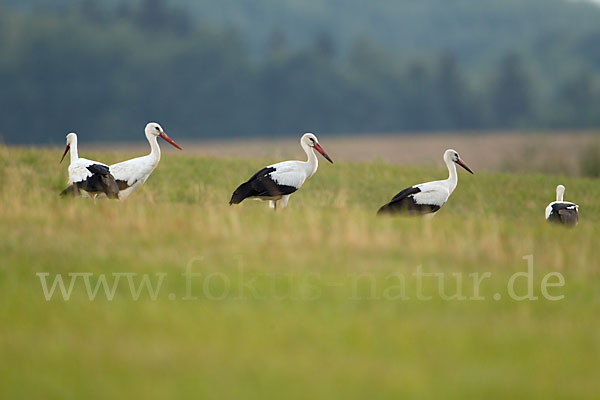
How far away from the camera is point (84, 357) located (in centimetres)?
620

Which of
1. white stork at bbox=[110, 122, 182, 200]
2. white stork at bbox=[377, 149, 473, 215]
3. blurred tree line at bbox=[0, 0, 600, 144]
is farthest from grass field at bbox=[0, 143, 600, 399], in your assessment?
blurred tree line at bbox=[0, 0, 600, 144]

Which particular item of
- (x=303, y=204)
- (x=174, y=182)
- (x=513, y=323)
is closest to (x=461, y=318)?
(x=513, y=323)

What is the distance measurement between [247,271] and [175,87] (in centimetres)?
6848

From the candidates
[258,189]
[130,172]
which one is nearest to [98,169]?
[130,172]

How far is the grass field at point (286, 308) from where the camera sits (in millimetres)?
6004

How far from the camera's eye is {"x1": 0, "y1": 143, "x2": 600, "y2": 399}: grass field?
600 cm

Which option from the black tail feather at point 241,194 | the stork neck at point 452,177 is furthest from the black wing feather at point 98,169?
the stork neck at point 452,177

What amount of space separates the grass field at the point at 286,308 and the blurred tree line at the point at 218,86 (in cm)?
5810

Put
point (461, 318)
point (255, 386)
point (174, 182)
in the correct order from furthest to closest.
→ 1. point (174, 182)
2. point (461, 318)
3. point (255, 386)

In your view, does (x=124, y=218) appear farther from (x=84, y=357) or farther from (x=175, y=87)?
(x=175, y=87)

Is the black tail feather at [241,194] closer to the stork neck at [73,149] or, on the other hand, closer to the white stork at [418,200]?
the white stork at [418,200]

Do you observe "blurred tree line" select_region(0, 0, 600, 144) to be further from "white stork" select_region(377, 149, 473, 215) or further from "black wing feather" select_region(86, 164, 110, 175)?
"white stork" select_region(377, 149, 473, 215)

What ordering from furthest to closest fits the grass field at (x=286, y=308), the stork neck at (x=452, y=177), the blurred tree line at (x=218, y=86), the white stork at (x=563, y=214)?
1. the blurred tree line at (x=218, y=86)
2. the stork neck at (x=452, y=177)
3. the white stork at (x=563, y=214)
4. the grass field at (x=286, y=308)

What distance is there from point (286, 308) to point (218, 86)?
70.8m
